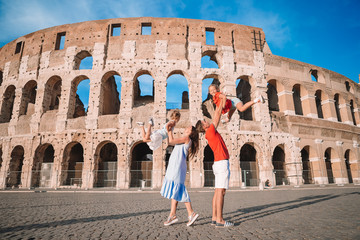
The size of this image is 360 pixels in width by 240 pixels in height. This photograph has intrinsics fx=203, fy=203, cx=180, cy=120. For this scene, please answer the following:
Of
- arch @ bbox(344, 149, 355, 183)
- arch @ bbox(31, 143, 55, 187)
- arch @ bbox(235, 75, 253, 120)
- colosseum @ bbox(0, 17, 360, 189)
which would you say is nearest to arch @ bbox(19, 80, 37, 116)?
colosseum @ bbox(0, 17, 360, 189)

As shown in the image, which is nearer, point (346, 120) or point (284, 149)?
point (284, 149)

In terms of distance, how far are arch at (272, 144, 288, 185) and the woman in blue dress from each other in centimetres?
1309

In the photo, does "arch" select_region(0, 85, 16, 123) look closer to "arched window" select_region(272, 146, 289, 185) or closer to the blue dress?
the blue dress

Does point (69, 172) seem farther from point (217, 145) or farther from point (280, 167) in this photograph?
point (280, 167)

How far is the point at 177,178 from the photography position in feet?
10.6

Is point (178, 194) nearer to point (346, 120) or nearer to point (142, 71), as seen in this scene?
point (142, 71)

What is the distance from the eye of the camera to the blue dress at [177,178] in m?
3.17

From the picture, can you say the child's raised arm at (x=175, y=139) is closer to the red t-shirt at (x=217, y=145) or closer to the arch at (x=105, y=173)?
the red t-shirt at (x=217, y=145)

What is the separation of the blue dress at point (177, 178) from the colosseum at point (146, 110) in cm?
1033

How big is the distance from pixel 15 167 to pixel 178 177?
1872 centimetres

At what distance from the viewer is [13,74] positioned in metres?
18.1

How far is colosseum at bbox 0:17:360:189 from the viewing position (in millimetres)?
14414

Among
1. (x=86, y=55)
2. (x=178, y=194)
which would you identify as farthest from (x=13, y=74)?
(x=178, y=194)

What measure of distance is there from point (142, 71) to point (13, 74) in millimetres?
12142
